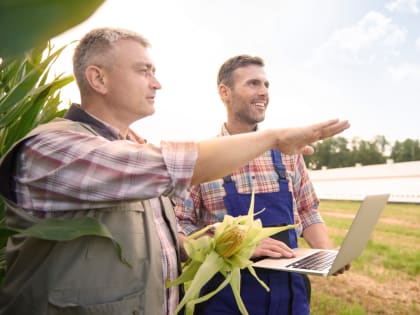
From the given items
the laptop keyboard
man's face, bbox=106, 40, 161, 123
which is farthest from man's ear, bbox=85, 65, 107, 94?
the laptop keyboard

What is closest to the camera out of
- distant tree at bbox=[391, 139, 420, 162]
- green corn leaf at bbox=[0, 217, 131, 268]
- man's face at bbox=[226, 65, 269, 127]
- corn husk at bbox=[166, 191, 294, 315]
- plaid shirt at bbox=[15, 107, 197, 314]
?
green corn leaf at bbox=[0, 217, 131, 268]

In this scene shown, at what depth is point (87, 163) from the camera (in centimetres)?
76

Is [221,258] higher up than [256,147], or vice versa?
[256,147]

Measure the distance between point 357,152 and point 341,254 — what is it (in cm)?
4943

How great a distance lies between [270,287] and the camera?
1520mm

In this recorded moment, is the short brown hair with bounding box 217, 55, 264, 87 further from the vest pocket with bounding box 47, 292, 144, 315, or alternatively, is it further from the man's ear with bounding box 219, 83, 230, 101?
the vest pocket with bounding box 47, 292, 144, 315

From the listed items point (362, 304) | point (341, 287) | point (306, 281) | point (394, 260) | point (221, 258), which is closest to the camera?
point (221, 258)

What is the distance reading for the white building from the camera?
19.2m

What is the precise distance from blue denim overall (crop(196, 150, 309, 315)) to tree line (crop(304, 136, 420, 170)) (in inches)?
1739

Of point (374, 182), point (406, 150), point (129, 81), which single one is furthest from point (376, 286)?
point (406, 150)

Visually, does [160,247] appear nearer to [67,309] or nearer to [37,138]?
[67,309]

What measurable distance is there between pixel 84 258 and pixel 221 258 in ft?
1.06

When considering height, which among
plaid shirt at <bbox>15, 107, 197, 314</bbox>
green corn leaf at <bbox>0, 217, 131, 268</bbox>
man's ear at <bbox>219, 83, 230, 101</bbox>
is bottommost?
green corn leaf at <bbox>0, 217, 131, 268</bbox>

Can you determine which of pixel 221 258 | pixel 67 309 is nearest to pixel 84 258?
pixel 67 309
